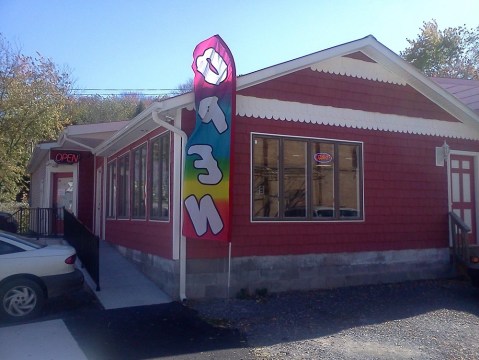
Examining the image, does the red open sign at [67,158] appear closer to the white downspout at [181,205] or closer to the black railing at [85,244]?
the black railing at [85,244]

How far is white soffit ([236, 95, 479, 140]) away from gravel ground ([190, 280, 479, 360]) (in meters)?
3.43

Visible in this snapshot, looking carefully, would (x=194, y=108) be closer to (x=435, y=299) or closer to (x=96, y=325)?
(x=96, y=325)

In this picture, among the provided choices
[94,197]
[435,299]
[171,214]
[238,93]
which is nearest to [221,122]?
[238,93]

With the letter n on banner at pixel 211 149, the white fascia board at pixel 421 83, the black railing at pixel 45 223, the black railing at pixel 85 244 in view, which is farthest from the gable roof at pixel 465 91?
the black railing at pixel 45 223

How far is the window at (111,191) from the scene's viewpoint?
14.4 m

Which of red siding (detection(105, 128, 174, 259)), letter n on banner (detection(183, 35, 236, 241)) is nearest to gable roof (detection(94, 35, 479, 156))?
red siding (detection(105, 128, 174, 259))

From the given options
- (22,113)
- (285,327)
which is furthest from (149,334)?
(22,113)

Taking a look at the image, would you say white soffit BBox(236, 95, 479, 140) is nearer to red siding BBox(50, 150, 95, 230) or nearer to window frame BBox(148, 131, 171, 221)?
A: window frame BBox(148, 131, 171, 221)

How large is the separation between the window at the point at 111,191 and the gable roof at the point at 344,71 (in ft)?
4.41

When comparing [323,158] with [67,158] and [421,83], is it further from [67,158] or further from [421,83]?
[67,158]

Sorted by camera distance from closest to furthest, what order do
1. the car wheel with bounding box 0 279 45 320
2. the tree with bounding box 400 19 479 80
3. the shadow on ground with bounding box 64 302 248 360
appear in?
the shadow on ground with bounding box 64 302 248 360 < the car wheel with bounding box 0 279 45 320 < the tree with bounding box 400 19 479 80

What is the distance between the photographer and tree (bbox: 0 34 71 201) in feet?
87.5

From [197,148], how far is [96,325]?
3.29 metres

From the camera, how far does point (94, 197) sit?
55.6ft
